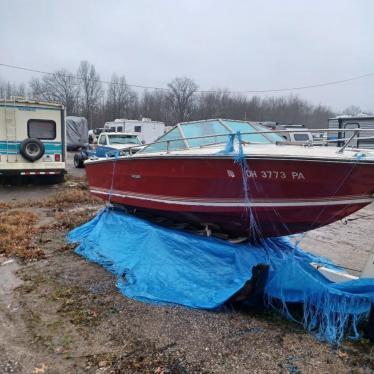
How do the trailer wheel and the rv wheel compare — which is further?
the trailer wheel

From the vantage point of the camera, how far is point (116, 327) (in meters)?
3.88

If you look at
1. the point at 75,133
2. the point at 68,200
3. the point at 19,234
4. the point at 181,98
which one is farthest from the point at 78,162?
the point at 181,98

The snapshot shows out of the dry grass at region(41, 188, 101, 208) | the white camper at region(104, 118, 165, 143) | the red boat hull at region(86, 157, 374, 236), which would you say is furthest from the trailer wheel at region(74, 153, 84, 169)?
the red boat hull at region(86, 157, 374, 236)

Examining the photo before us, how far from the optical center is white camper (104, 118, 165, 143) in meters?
27.3

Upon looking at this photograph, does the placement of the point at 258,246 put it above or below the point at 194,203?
below

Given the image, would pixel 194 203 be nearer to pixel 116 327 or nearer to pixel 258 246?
pixel 258 246

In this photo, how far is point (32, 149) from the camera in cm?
1222

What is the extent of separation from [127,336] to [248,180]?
2.12 m

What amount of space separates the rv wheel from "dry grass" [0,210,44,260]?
357 centimetres

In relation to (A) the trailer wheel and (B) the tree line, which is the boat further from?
(B) the tree line

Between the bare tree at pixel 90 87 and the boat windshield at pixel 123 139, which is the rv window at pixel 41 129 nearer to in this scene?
the boat windshield at pixel 123 139

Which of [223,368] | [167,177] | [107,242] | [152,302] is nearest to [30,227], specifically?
[107,242]

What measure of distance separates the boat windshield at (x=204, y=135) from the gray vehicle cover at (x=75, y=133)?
24.2 m

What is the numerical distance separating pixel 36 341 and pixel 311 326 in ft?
8.39
